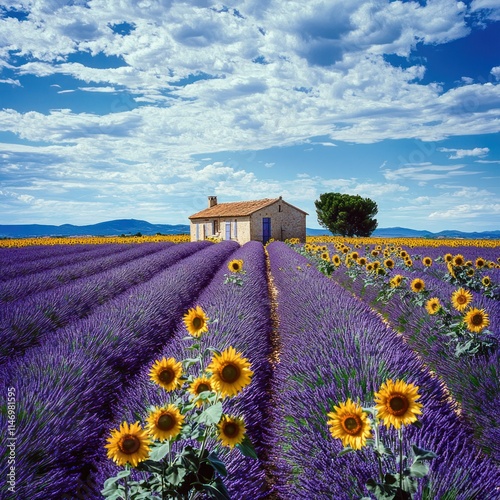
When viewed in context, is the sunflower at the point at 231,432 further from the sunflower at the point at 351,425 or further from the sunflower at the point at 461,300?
the sunflower at the point at 461,300

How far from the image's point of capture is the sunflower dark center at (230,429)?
135 centimetres

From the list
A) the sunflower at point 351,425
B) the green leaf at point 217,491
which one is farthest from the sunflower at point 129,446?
the sunflower at point 351,425

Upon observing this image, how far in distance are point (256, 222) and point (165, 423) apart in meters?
22.5

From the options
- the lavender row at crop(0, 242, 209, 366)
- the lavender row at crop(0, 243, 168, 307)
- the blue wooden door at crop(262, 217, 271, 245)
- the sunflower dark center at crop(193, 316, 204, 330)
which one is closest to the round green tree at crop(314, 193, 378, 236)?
the blue wooden door at crop(262, 217, 271, 245)

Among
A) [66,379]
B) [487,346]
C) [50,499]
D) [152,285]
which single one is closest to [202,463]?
[50,499]

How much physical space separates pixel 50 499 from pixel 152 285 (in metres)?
4.74

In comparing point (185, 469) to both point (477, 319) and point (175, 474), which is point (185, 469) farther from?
point (477, 319)

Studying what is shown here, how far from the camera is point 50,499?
1946mm

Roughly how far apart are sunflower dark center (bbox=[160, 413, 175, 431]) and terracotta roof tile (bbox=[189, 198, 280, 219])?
2191 centimetres

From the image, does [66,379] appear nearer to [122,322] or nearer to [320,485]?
[122,322]

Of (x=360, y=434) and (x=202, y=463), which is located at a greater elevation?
(x=360, y=434)

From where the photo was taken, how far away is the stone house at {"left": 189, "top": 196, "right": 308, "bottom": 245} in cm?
2381

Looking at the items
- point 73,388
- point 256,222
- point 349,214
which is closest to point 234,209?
point 256,222

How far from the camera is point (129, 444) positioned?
1.27 m
